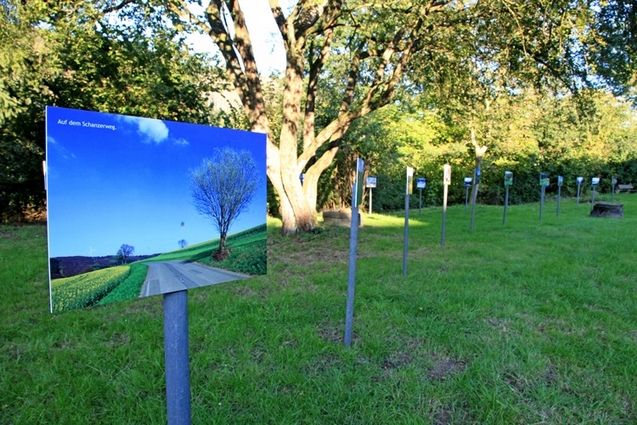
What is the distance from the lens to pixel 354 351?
11.0ft

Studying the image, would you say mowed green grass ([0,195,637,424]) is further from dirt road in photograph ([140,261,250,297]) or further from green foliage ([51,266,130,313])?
green foliage ([51,266,130,313])

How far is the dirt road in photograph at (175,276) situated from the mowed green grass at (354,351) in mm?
1114

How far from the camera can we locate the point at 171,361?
1.83 meters

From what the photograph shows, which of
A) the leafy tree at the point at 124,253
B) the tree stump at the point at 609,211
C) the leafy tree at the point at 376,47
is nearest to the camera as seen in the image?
the leafy tree at the point at 124,253

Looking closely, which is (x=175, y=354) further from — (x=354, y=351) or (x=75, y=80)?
(x=75, y=80)

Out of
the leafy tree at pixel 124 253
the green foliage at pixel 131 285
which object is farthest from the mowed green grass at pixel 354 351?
the leafy tree at pixel 124 253

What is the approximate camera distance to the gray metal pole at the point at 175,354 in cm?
182

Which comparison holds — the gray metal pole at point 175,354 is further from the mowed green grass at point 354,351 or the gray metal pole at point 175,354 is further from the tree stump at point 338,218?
the tree stump at point 338,218

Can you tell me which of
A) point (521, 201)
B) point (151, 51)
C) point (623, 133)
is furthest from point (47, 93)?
point (623, 133)

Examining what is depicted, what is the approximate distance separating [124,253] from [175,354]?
52cm

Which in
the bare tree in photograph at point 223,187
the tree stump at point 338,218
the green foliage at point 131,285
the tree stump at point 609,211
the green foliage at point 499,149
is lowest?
the tree stump at point 338,218

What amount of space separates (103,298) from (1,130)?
1227 centimetres

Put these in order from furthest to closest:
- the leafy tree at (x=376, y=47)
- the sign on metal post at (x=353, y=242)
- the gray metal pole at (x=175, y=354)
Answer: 1. the leafy tree at (x=376, y=47)
2. the sign on metal post at (x=353, y=242)
3. the gray metal pole at (x=175, y=354)

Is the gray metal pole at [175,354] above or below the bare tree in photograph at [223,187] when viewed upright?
below
